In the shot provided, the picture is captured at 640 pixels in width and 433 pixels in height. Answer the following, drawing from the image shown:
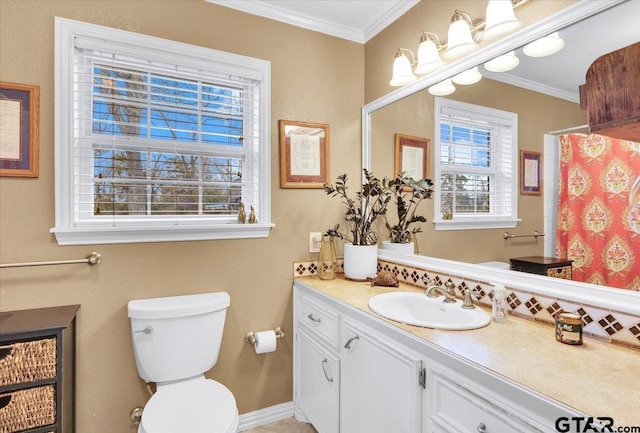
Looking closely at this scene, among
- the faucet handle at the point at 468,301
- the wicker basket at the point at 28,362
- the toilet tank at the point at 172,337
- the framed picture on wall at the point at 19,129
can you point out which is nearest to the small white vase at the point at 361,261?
the faucet handle at the point at 468,301

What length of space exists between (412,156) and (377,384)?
1217 mm

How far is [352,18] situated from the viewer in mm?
2113

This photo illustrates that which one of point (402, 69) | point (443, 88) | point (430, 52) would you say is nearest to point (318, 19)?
point (402, 69)

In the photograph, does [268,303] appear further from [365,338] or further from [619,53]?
[619,53]

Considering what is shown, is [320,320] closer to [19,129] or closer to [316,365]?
[316,365]

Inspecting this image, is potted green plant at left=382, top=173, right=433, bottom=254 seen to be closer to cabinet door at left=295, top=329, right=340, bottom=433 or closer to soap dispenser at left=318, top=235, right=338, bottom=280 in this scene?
soap dispenser at left=318, top=235, right=338, bottom=280

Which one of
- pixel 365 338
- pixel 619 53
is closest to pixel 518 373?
pixel 365 338

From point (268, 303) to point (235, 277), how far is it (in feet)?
0.86

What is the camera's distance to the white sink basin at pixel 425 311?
4.09ft

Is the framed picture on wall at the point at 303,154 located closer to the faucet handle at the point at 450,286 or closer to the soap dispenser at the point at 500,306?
the faucet handle at the point at 450,286

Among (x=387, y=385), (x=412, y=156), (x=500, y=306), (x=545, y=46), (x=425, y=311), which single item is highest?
(x=545, y=46)

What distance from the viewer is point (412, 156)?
75.9 inches

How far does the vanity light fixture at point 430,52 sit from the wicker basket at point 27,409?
218cm

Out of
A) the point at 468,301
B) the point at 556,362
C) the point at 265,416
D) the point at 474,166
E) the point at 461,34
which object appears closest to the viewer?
the point at 556,362
